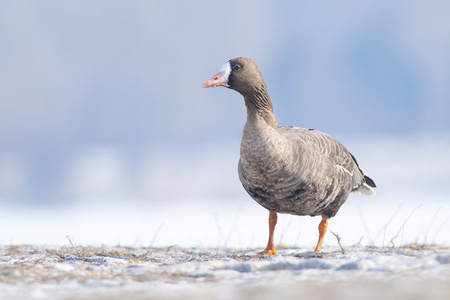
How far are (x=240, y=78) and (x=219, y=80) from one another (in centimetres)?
35

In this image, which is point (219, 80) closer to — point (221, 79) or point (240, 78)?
point (221, 79)

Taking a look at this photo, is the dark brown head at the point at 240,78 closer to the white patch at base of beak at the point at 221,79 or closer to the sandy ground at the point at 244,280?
the white patch at base of beak at the point at 221,79

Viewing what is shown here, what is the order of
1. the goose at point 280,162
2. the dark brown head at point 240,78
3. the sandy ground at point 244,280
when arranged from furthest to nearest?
the dark brown head at point 240,78, the goose at point 280,162, the sandy ground at point 244,280

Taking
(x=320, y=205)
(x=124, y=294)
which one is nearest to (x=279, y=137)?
(x=320, y=205)

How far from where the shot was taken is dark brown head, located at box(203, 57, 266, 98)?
8641mm

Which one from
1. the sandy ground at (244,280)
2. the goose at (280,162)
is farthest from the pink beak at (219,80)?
the sandy ground at (244,280)

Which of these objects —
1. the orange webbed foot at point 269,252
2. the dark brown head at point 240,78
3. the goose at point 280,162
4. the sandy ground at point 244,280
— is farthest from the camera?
the dark brown head at point 240,78

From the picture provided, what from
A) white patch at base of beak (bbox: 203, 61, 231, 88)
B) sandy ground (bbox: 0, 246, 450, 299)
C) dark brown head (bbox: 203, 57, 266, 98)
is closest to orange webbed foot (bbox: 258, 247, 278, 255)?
dark brown head (bbox: 203, 57, 266, 98)

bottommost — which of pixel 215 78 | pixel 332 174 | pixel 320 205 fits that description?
pixel 320 205

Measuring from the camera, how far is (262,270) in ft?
14.3

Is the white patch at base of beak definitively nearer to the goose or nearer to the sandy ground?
the goose

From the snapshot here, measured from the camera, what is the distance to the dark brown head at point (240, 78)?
8.64 metres

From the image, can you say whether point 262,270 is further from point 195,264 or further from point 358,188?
point 358,188

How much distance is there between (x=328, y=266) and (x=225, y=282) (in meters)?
0.98
